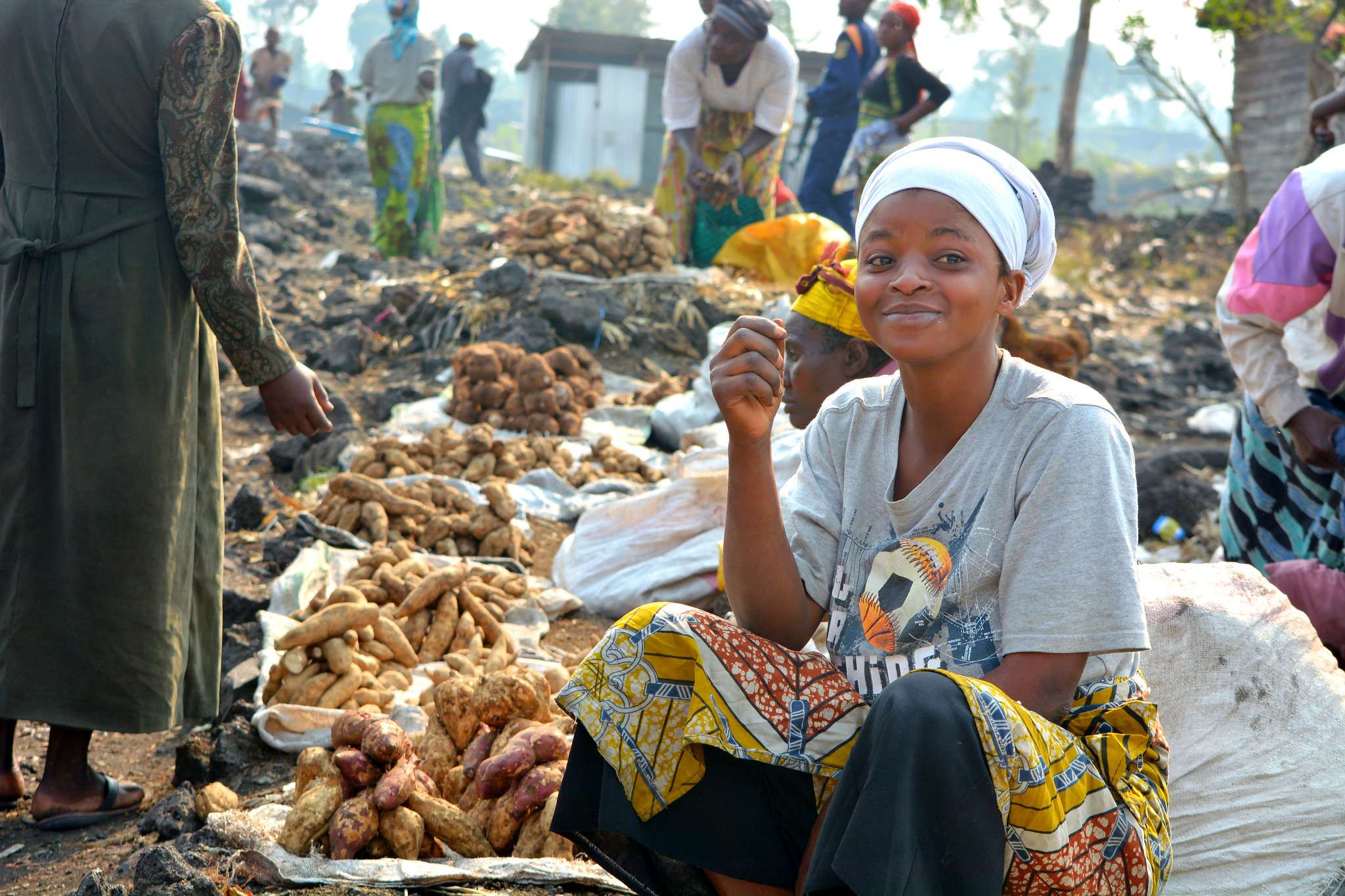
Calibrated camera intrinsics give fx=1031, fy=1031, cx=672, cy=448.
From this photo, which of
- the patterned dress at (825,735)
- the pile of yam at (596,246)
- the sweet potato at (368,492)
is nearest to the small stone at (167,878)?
the patterned dress at (825,735)

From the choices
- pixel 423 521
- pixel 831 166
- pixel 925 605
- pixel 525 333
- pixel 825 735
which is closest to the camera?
pixel 825 735

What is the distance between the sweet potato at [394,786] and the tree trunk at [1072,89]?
16378mm

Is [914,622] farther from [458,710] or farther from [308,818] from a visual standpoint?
[308,818]

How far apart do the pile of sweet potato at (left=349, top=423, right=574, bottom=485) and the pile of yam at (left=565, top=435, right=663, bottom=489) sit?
0.33 feet

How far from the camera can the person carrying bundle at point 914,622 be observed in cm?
137

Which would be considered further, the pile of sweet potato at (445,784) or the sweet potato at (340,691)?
the sweet potato at (340,691)

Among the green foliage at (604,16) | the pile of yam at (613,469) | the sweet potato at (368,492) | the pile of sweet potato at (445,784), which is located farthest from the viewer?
the green foliage at (604,16)

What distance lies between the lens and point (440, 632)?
3.13m

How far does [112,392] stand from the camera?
7.40 feet

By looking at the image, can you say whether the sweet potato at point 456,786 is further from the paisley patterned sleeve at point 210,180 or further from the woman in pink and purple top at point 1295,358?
the woman in pink and purple top at point 1295,358

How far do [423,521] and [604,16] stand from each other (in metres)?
56.0

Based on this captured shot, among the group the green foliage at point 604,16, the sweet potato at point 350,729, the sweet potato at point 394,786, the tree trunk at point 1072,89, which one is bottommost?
the sweet potato at point 394,786

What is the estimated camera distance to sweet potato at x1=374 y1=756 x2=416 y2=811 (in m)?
2.01

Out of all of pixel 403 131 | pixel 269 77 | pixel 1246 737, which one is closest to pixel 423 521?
pixel 1246 737
